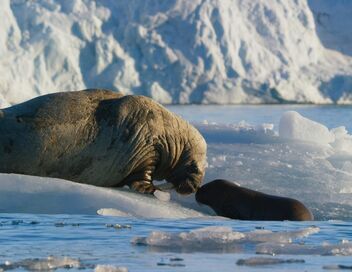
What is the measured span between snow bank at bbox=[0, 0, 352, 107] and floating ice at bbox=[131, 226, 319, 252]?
Result: 24.6 meters

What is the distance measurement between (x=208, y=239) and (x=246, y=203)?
235 centimetres

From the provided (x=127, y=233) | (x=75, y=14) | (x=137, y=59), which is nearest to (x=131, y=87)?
(x=137, y=59)

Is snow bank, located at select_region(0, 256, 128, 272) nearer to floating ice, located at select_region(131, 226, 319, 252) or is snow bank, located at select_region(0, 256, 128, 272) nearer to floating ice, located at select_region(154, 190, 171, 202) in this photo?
floating ice, located at select_region(131, 226, 319, 252)

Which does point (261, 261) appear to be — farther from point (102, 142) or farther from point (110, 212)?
point (102, 142)

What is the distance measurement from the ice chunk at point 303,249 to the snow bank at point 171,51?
984 inches

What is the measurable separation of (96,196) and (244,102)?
97.8 ft

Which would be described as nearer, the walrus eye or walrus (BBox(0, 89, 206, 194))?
walrus (BBox(0, 89, 206, 194))

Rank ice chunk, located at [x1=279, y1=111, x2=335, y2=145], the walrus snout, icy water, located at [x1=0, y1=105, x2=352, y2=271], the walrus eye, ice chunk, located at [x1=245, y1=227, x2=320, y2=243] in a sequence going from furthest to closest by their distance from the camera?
ice chunk, located at [x1=279, y1=111, x2=335, y2=145] → the walrus eye → the walrus snout → ice chunk, located at [x1=245, y1=227, x2=320, y2=243] → icy water, located at [x1=0, y1=105, x2=352, y2=271]

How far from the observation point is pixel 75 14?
108ft

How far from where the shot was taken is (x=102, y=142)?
7805 mm

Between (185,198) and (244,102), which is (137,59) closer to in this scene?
(244,102)

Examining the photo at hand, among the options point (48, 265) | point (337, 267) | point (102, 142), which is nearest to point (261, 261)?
point (337, 267)

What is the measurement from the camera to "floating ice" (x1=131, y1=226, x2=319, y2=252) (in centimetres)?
489

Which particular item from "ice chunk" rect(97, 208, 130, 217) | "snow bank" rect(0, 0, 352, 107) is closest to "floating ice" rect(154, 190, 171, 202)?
"ice chunk" rect(97, 208, 130, 217)
